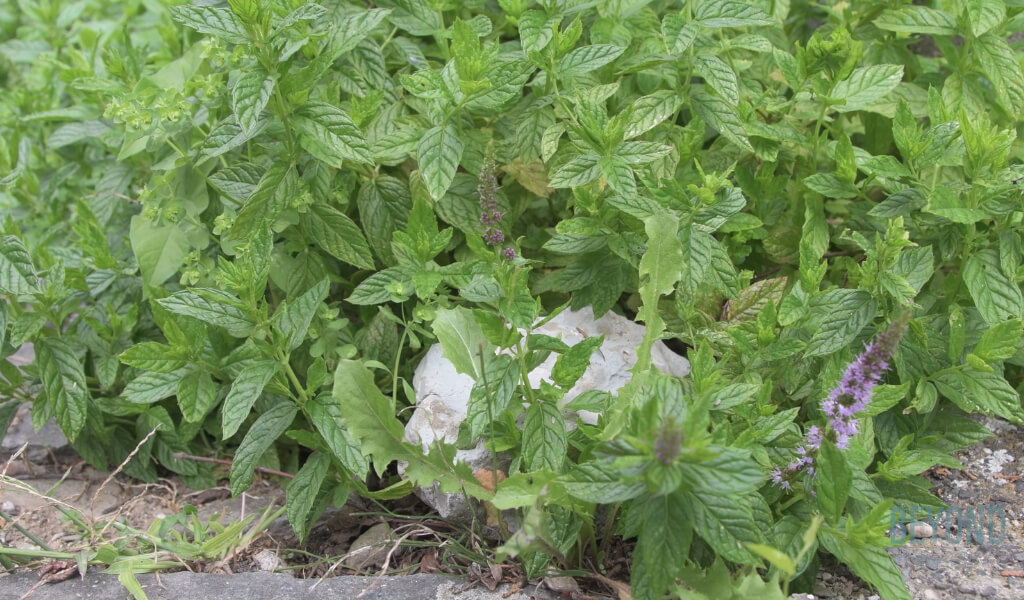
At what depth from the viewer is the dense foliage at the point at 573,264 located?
6.82ft

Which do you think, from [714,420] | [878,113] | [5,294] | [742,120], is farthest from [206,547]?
[878,113]

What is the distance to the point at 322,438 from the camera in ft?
7.88

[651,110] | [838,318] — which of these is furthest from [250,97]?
[838,318]

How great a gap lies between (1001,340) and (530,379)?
1222 millimetres

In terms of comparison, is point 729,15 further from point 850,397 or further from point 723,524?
point 723,524

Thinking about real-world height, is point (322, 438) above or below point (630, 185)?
below

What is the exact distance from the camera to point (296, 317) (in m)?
2.31

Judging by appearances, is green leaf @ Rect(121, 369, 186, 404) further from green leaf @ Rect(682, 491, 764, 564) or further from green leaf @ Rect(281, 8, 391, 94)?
green leaf @ Rect(682, 491, 764, 564)

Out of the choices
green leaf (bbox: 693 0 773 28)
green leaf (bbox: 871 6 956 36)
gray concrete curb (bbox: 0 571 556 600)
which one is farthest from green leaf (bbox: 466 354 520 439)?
green leaf (bbox: 871 6 956 36)

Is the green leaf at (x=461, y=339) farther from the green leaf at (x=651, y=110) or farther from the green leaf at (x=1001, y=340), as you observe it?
the green leaf at (x=1001, y=340)

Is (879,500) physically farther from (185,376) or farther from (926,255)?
(185,376)

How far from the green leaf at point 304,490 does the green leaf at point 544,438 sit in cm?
58

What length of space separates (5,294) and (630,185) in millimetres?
1849

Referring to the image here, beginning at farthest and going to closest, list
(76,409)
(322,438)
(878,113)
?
(878,113) < (76,409) < (322,438)
